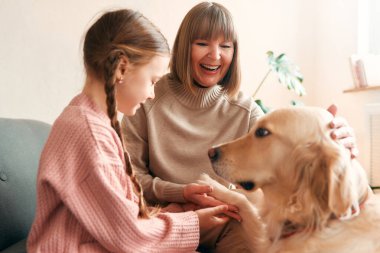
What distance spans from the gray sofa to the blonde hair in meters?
0.37

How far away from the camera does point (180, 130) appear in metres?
1.56

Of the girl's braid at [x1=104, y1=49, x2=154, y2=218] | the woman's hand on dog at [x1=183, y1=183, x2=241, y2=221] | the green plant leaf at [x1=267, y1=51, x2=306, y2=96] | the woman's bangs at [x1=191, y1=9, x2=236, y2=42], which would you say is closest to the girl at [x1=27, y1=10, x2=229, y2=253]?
the girl's braid at [x1=104, y1=49, x2=154, y2=218]

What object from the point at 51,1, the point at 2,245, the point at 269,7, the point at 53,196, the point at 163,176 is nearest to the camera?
the point at 53,196

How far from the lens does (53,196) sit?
0.95 meters

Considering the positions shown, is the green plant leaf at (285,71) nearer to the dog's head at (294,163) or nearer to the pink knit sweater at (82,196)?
the dog's head at (294,163)

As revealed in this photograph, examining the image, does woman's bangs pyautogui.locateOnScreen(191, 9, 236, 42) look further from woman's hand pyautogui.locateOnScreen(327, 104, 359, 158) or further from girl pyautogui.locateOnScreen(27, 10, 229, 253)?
woman's hand pyautogui.locateOnScreen(327, 104, 359, 158)

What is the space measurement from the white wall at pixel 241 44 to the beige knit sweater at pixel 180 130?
66 centimetres

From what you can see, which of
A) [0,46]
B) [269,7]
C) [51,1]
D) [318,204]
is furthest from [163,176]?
[269,7]

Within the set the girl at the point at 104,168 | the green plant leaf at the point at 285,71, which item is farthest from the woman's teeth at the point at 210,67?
the green plant leaf at the point at 285,71

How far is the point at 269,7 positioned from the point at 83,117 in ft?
9.23

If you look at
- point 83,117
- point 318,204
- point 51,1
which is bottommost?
point 318,204

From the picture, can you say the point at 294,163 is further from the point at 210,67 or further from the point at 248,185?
the point at 210,67

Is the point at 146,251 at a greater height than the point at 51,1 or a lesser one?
lesser

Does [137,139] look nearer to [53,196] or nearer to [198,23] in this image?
[198,23]
